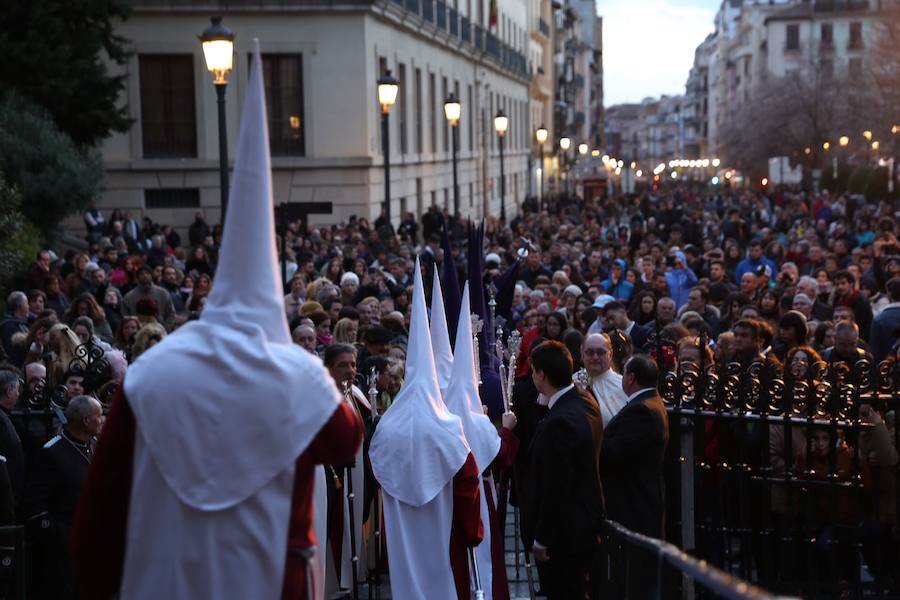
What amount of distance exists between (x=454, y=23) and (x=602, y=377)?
38.3m

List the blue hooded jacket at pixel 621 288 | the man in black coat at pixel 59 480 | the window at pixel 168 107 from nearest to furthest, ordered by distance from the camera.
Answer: the man in black coat at pixel 59 480
the blue hooded jacket at pixel 621 288
the window at pixel 168 107

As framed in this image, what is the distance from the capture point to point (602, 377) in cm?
877

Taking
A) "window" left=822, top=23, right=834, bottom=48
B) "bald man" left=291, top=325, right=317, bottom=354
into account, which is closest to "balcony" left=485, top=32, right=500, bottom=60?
"bald man" left=291, top=325, right=317, bottom=354

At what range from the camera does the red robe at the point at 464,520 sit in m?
7.38

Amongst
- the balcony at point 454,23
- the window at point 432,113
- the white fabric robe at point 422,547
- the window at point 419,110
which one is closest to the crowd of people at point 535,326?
the white fabric robe at point 422,547

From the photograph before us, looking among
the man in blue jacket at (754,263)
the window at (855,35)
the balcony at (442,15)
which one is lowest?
the man in blue jacket at (754,263)

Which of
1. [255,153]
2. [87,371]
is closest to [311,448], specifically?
[255,153]

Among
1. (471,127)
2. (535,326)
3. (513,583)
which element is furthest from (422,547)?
(471,127)

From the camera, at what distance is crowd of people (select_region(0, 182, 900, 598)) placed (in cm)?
760

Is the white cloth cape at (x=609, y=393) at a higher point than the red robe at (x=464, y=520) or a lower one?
higher

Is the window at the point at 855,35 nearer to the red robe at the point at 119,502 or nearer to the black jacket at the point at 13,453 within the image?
the black jacket at the point at 13,453

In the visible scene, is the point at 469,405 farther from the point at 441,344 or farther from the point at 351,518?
the point at 351,518

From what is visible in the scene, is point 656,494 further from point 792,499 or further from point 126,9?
point 126,9

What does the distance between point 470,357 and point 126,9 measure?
21.4 m
